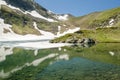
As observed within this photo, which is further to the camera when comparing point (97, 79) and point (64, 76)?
point (64, 76)

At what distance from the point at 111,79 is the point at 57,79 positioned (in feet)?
30.1

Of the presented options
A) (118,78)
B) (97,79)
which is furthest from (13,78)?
(118,78)

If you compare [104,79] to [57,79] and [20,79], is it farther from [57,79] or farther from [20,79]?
[20,79]

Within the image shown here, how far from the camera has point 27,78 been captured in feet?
162

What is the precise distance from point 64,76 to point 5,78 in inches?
424

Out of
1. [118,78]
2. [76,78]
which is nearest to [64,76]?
[76,78]

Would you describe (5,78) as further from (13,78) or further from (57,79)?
(57,79)

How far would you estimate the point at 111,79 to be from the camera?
4666cm

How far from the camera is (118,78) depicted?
155 ft

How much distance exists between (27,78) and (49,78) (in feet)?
13.1

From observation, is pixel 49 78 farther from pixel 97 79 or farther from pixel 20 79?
pixel 97 79

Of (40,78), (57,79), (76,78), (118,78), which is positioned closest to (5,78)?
(40,78)

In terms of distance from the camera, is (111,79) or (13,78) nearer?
(111,79)

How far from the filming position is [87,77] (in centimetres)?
4912
